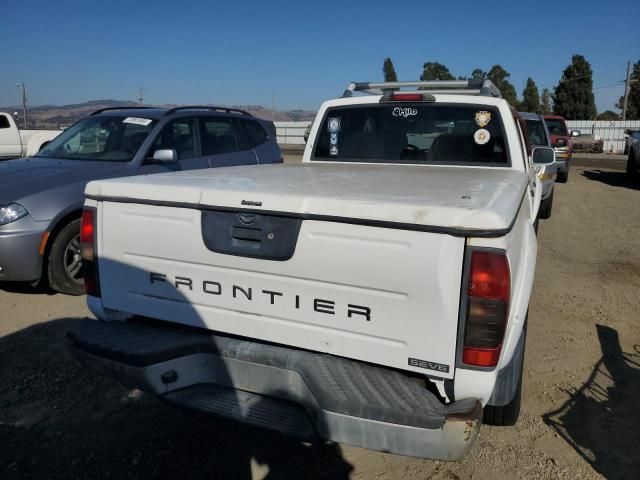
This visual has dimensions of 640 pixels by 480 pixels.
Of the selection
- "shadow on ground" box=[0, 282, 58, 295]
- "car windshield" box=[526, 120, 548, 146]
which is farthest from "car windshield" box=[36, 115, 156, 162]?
"car windshield" box=[526, 120, 548, 146]

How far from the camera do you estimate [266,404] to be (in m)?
2.36

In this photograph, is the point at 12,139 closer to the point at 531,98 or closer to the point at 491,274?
the point at 491,274

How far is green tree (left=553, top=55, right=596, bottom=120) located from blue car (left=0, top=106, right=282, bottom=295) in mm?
52992

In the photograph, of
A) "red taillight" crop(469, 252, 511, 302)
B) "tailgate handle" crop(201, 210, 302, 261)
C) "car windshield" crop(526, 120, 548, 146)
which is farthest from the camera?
"car windshield" crop(526, 120, 548, 146)

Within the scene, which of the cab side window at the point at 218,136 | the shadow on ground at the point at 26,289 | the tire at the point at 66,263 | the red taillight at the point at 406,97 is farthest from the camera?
the cab side window at the point at 218,136

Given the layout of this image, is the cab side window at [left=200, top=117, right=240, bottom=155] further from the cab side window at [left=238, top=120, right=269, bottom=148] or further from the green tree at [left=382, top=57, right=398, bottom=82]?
the green tree at [left=382, top=57, right=398, bottom=82]

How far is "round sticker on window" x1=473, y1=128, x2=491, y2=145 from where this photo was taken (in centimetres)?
414

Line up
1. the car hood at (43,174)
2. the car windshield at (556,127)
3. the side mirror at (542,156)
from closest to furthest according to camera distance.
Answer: the side mirror at (542,156) < the car hood at (43,174) < the car windshield at (556,127)

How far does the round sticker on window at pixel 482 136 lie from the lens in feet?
13.6

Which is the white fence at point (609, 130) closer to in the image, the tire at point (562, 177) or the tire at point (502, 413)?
the tire at point (562, 177)

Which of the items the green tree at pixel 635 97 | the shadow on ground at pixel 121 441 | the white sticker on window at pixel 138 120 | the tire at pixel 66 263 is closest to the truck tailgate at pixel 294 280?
the shadow on ground at pixel 121 441

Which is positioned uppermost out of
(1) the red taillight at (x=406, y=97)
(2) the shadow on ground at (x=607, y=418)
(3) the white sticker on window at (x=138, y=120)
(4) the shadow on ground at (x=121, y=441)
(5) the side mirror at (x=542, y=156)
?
(1) the red taillight at (x=406, y=97)

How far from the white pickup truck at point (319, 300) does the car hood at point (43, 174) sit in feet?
8.27

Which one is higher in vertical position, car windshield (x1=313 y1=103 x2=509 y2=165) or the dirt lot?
car windshield (x1=313 y1=103 x2=509 y2=165)
